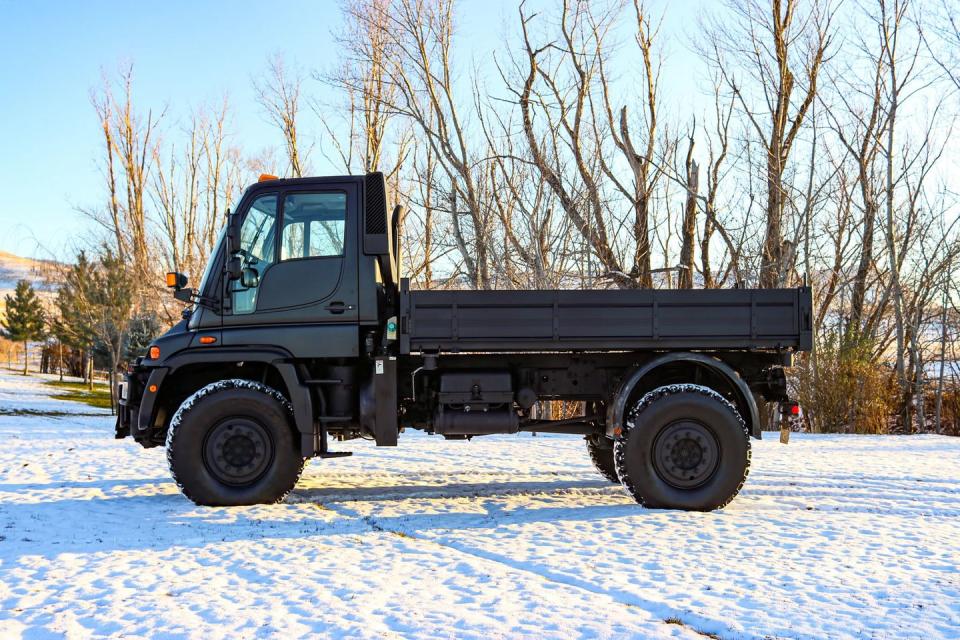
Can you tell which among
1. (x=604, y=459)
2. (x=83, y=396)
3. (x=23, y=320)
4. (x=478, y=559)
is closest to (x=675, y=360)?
(x=604, y=459)

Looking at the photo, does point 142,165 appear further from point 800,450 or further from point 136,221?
point 800,450

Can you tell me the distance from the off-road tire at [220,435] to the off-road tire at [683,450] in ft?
9.77

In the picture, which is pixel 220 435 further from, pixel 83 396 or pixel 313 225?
pixel 83 396

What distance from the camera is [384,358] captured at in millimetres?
6973

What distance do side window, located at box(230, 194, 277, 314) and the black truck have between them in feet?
0.04

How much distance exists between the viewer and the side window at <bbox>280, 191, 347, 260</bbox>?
7047 mm

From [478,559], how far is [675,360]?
2872 millimetres

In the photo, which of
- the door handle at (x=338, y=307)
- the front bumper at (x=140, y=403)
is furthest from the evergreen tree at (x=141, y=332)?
the door handle at (x=338, y=307)

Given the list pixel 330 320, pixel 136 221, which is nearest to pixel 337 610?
pixel 330 320

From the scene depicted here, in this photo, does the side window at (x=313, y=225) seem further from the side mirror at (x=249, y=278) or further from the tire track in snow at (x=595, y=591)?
the tire track in snow at (x=595, y=591)

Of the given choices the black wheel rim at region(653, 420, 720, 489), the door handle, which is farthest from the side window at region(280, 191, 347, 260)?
the black wheel rim at region(653, 420, 720, 489)

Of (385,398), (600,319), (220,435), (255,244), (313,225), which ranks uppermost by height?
(313,225)

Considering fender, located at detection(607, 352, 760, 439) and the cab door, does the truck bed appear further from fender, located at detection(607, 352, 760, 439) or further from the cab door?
the cab door

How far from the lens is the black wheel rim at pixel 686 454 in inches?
268
